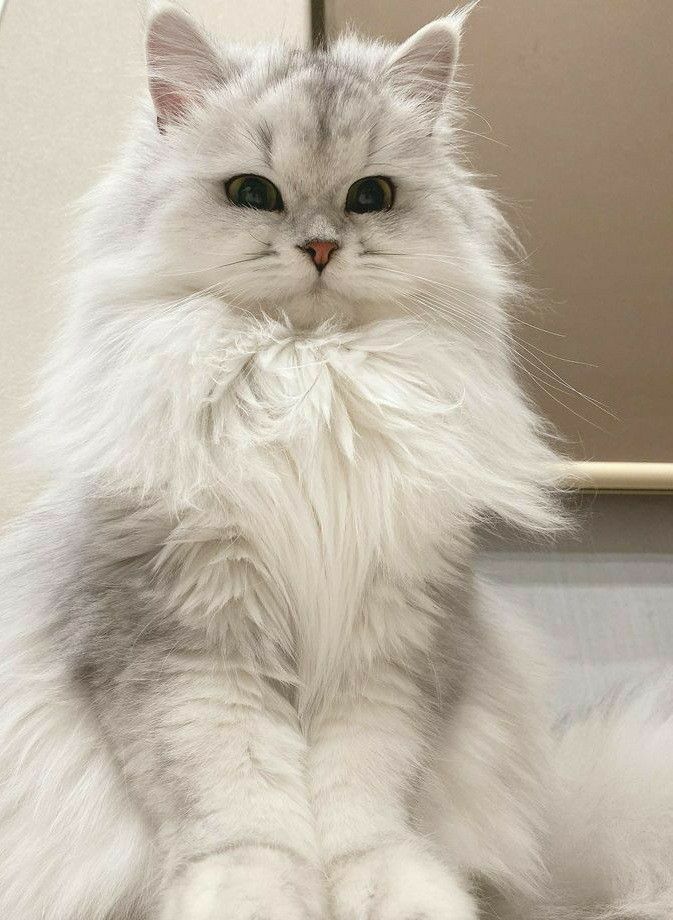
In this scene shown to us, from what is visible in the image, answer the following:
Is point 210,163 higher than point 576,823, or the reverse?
point 210,163

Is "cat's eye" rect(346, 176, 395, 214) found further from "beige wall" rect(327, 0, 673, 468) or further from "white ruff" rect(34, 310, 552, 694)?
"beige wall" rect(327, 0, 673, 468)

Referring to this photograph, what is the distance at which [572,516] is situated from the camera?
5.03 feet

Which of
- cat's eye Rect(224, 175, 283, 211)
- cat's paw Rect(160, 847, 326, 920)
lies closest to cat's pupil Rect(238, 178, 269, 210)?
cat's eye Rect(224, 175, 283, 211)

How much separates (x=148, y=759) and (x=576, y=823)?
522mm

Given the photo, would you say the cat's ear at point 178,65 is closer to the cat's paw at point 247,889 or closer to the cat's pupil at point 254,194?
the cat's pupil at point 254,194

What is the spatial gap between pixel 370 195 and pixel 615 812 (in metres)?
0.74

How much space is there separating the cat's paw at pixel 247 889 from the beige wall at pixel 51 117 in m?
0.99

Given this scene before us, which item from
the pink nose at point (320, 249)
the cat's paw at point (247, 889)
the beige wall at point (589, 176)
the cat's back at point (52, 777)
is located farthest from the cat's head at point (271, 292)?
the beige wall at point (589, 176)

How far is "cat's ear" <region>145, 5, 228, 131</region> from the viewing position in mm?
970

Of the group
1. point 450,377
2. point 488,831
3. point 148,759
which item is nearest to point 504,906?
point 488,831

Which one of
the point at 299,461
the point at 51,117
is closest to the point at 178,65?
the point at 299,461

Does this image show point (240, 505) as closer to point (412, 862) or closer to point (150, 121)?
point (412, 862)

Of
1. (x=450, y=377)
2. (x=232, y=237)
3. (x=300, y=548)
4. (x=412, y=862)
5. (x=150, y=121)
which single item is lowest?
(x=412, y=862)

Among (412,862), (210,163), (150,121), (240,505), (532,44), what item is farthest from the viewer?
(532,44)
